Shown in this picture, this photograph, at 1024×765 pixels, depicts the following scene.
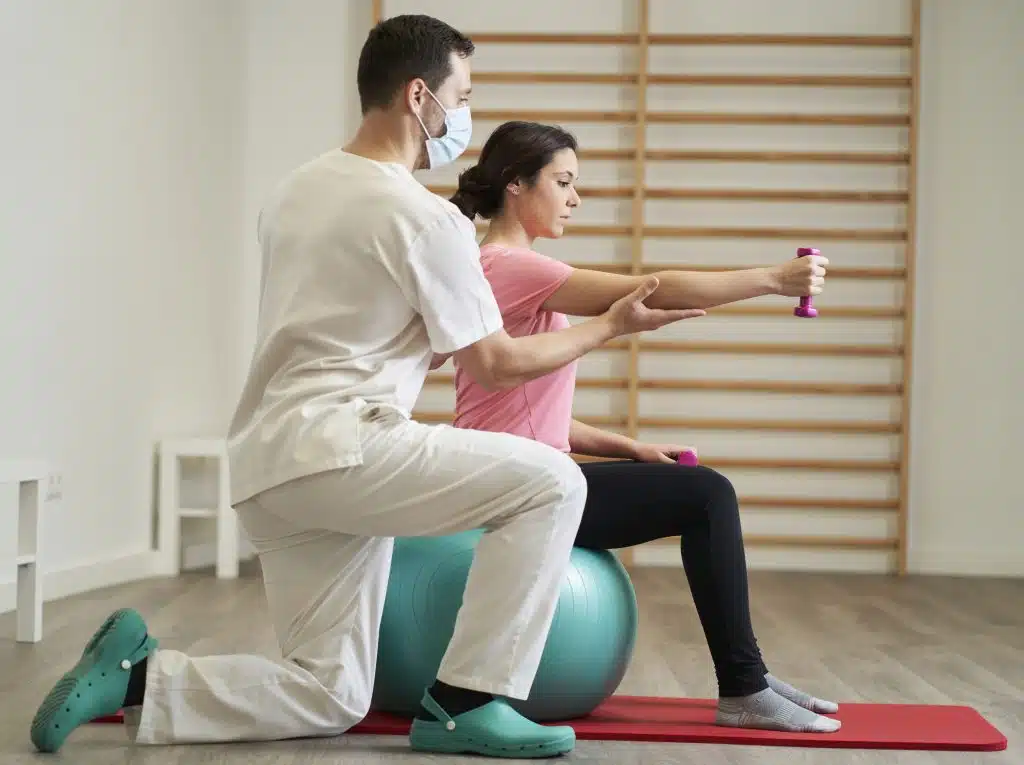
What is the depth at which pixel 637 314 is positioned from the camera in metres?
2.23

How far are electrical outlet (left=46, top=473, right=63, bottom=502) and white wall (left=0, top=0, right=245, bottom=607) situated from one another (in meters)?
0.03

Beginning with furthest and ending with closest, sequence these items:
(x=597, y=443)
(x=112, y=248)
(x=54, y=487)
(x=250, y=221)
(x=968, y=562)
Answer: (x=250, y=221) → (x=968, y=562) → (x=112, y=248) → (x=54, y=487) → (x=597, y=443)

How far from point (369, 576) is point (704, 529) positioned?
22.8 inches

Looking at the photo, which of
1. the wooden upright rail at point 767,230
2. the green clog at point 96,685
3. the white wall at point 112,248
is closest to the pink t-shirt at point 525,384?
the green clog at point 96,685

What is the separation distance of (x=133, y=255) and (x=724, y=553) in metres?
2.89

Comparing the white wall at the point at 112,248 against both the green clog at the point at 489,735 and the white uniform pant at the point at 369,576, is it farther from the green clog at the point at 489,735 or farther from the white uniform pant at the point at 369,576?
the green clog at the point at 489,735

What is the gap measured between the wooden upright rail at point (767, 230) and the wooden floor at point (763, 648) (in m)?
0.49

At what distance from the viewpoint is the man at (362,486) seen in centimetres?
199

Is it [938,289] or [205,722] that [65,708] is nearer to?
[205,722]

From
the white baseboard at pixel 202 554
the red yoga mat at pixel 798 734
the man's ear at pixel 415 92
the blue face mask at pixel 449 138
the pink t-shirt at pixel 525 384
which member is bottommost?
the white baseboard at pixel 202 554

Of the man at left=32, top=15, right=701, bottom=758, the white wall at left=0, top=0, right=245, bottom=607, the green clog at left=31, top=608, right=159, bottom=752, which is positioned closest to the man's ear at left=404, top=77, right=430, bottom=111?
the man at left=32, top=15, right=701, bottom=758

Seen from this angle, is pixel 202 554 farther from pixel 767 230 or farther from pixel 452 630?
pixel 452 630

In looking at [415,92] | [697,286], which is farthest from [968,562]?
[415,92]

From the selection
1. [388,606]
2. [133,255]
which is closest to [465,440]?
[388,606]
